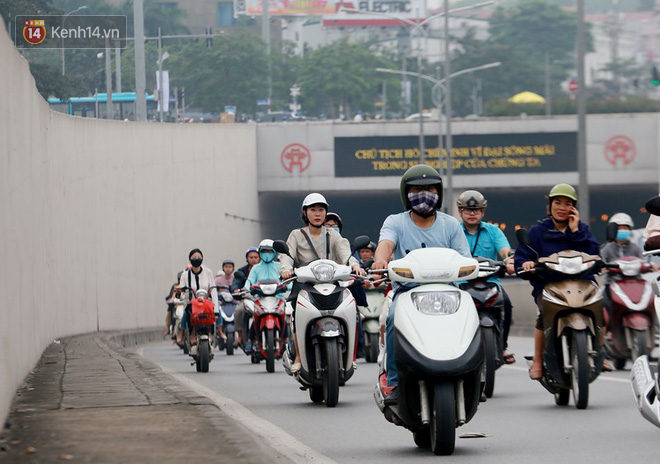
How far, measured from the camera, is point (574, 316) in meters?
Result: 11.5

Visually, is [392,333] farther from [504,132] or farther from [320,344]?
[504,132]

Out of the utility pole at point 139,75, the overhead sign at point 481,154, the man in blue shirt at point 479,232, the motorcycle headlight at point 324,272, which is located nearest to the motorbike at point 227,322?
the man in blue shirt at point 479,232

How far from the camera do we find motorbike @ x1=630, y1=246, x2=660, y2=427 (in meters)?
8.63

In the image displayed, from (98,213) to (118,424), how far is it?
21015 mm

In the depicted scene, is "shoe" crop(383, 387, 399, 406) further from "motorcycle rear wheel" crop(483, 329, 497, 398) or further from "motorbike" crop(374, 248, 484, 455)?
"motorcycle rear wheel" crop(483, 329, 497, 398)

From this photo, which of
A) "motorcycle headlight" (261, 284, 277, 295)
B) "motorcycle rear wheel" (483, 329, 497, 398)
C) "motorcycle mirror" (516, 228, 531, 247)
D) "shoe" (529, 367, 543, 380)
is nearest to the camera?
"motorcycle mirror" (516, 228, 531, 247)

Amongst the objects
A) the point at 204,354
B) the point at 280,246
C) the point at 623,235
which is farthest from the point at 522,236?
the point at 204,354

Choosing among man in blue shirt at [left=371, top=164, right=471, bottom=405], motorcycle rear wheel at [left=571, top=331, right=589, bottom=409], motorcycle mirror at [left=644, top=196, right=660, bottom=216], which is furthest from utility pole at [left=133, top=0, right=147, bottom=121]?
motorcycle mirror at [left=644, top=196, right=660, bottom=216]

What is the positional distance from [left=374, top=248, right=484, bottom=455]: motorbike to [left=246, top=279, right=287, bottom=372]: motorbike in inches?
368

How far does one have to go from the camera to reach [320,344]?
43.4 ft

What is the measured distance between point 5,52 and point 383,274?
3728 mm

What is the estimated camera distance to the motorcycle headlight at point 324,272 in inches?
518

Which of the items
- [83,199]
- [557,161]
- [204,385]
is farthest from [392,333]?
[557,161]

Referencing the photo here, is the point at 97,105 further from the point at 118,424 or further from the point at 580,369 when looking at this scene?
the point at 118,424
